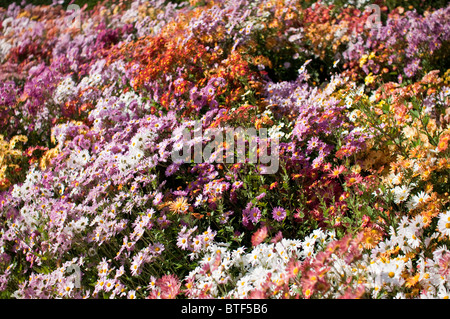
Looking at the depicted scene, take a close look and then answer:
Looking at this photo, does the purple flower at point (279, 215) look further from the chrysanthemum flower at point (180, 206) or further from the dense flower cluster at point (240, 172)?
the chrysanthemum flower at point (180, 206)

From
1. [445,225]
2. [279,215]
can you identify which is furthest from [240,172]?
[445,225]

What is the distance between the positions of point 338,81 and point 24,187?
122 inches

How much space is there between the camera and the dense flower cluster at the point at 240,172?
2129 millimetres

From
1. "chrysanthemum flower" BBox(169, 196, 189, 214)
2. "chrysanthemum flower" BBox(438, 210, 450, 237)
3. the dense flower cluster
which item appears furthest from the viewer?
"chrysanthemum flower" BBox(169, 196, 189, 214)

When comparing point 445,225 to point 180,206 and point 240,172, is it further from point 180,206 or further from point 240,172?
point 180,206

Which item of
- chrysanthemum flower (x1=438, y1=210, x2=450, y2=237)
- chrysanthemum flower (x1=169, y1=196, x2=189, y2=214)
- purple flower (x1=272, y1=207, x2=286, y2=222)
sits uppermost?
chrysanthemum flower (x1=438, y1=210, x2=450, y2=237)

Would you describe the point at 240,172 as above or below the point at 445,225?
below

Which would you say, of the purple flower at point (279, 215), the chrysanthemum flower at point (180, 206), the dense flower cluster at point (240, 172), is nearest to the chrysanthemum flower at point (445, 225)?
the dense flower cluster at point (240, 172)

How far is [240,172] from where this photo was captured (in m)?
3.04

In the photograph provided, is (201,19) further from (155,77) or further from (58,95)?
(58,95)

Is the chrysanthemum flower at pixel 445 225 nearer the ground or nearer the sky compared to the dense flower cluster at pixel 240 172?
nearer the sky

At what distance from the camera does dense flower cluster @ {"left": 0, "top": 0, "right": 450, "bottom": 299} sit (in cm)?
213

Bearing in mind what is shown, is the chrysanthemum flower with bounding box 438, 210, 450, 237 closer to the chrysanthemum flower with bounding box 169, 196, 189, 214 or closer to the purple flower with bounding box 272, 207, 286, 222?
the purple flower with bounding box 272, 207, 286, 222

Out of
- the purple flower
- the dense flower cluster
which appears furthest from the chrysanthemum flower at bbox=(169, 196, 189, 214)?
the purple flower
